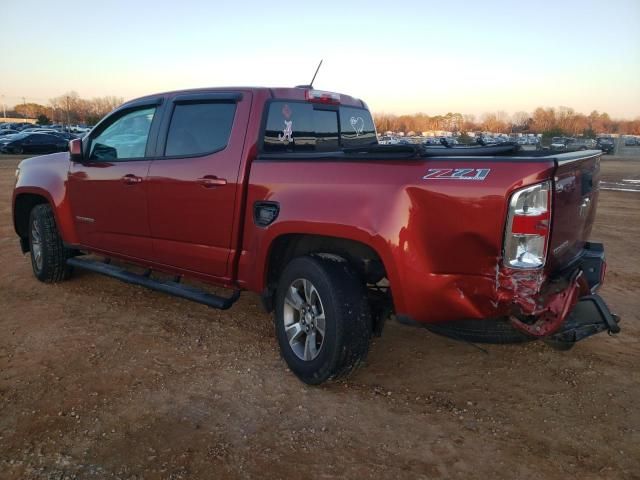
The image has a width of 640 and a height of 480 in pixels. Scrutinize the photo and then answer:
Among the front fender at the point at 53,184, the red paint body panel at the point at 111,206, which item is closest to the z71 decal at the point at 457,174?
the red paint body panel at the point at 111,206

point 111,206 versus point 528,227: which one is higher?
point 528,227

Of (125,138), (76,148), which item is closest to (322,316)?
(125,138)

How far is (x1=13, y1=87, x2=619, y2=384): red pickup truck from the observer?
2.77 metres

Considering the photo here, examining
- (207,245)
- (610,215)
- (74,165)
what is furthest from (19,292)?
(610,215)

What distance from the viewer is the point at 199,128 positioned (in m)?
4.20

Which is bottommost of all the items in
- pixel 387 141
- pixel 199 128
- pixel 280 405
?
pixel 280 405

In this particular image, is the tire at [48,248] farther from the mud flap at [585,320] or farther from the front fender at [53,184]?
the mud flap at [585,320]

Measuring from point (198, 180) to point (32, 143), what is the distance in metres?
33.4

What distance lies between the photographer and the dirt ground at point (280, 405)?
2.72 metres

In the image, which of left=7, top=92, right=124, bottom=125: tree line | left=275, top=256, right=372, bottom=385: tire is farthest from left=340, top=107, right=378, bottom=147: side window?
left=7, top=92, right=124, bottom=125: tree line

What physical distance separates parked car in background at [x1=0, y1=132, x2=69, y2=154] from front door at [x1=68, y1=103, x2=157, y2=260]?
30.2 meters

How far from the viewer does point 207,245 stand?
4.08m

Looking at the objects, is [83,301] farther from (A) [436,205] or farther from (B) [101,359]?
(A) [436,205]

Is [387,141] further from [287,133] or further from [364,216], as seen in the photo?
[364,216]
